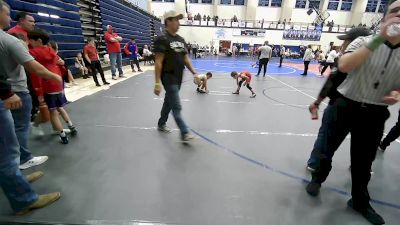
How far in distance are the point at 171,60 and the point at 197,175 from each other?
159 cm

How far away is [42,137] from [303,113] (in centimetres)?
505

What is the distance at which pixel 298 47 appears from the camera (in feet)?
98.2

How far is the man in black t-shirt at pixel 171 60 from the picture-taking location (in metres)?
3.14

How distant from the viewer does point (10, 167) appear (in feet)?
5.68

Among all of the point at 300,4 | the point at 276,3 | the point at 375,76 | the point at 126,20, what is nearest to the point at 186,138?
the point at 375,76

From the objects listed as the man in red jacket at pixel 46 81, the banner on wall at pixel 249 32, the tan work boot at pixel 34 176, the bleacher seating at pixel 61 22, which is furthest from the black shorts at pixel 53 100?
the banner on wall at pixel 249 32

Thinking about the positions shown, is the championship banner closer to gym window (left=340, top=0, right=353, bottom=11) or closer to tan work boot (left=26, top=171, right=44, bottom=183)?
gym window (left=340, top=0, right=353, bottom=11)

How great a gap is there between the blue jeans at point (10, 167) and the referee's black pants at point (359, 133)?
2.59 metres

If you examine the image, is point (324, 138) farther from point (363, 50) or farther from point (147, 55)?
point (147, 55)

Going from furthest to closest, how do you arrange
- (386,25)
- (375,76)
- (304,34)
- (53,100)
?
(304,34), (53,100), (375,76), (386,25)

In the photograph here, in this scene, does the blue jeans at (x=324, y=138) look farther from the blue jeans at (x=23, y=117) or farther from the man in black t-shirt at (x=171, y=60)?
the blue jeans at (x=23, y=117)

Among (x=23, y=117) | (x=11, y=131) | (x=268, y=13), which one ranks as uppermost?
(x=268, y=13)

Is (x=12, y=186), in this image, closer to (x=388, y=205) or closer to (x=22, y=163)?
(x=22, y=163)

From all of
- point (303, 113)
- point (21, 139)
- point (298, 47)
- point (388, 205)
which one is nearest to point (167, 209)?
point (21, 139)
